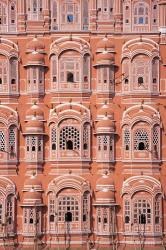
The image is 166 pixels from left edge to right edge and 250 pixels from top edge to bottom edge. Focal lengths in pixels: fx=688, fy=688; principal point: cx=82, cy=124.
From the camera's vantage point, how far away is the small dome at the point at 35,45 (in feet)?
128

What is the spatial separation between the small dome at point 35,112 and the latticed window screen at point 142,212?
7235 mm

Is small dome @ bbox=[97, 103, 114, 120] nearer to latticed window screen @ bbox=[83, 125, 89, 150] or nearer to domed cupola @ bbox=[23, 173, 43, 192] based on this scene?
latticed window screen @ bbox=[83, 125, 89, 150]

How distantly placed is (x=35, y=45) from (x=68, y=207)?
30.7 ft

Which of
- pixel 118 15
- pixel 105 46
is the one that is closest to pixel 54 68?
pixel 105 46

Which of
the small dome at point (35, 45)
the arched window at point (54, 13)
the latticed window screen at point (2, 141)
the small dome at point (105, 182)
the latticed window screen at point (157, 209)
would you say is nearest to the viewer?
the latticed window screen at point (157, 209)

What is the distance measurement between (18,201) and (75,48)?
9.23 m

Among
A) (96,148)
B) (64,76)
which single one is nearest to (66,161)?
(96,148)

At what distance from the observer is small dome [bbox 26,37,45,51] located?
39062 millimetres

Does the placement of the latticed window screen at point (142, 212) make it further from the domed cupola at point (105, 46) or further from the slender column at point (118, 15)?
the slender column at point (118, 15)

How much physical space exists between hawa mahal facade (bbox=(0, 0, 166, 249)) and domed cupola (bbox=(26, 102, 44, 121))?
6 centimetres

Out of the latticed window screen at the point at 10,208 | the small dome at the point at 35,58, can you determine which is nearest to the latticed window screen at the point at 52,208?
the latticed window screen at the point at 10,208

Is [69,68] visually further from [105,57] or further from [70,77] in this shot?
[105,57]

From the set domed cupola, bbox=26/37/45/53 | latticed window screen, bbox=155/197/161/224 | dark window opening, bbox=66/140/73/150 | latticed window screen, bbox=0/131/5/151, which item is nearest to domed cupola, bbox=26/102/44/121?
latticed window screen, bbox=0/131/5/151

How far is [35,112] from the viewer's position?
38.8 meters
